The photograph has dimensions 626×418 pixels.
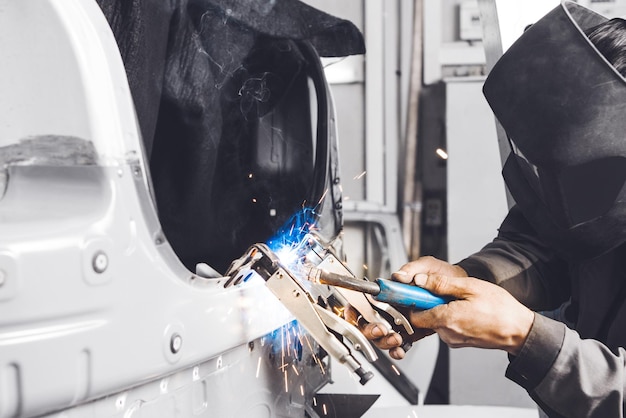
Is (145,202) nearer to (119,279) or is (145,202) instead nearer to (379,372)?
(119,279)

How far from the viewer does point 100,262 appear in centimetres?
87

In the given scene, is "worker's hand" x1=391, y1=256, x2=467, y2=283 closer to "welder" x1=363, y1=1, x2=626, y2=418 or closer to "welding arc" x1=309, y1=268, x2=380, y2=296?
"welder" x1=363, y1=1, x2=626, y2=418

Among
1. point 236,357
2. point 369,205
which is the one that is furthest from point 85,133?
point 369,205

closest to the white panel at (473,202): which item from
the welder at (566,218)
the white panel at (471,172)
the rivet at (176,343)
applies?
the white panel at (471,172)

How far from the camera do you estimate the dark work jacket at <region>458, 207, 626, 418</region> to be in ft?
4.59

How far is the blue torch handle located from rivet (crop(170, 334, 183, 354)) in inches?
19.8

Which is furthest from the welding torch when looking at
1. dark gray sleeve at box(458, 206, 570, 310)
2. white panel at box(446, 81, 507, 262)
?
white panel at box(446, 81, 507, 262)

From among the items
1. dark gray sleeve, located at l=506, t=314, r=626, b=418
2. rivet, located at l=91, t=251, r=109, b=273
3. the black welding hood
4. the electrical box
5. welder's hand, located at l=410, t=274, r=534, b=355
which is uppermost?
the electrical box

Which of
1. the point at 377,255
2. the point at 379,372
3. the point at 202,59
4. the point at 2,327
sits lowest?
the point at 379,372

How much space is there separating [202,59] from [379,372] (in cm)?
198

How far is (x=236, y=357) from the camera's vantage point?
1214mm

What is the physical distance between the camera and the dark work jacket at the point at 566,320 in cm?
140

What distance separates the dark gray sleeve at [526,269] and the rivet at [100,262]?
132cm

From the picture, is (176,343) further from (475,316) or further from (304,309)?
(475,316)
